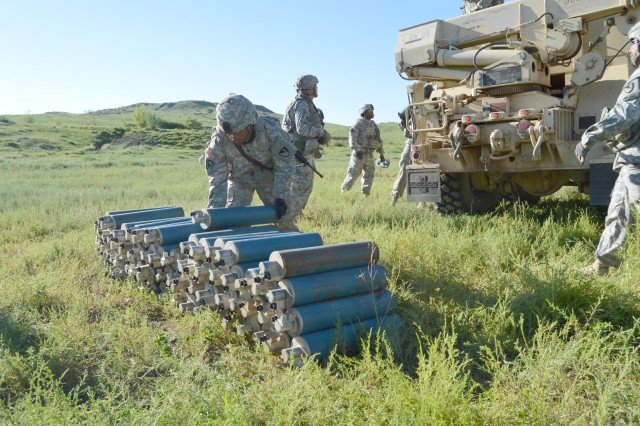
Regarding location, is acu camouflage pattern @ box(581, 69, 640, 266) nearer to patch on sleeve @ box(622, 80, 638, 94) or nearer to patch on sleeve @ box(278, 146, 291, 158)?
A: patch on sleeve @ box(622, 80, 638, 94)

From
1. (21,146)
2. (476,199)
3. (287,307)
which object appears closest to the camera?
(287,307)

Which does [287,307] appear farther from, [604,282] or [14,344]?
[604,282]

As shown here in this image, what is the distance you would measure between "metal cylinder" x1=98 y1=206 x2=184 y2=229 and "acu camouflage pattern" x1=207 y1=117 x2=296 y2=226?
0.68m

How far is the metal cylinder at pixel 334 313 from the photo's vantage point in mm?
3359

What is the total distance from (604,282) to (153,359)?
302 centimetres

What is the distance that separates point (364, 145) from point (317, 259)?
7.62m

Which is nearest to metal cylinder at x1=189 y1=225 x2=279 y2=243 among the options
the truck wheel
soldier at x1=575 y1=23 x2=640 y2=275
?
soldier at x1=575 y1=23 x2=640 y2=275

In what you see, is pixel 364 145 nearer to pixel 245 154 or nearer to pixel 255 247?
pixel 245 154

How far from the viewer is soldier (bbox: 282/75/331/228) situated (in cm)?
764

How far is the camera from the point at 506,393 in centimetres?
270

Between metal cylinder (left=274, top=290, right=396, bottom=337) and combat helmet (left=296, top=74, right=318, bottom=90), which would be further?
combat helmet (left=296, top=74, right=318, bottom=90)

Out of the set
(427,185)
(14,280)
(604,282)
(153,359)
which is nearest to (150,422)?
(153,359)

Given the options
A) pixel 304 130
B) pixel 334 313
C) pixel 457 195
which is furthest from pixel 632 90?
pixel 304 130

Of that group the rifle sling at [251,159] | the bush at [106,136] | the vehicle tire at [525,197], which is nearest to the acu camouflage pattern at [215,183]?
the rifle sling at [251,159]
